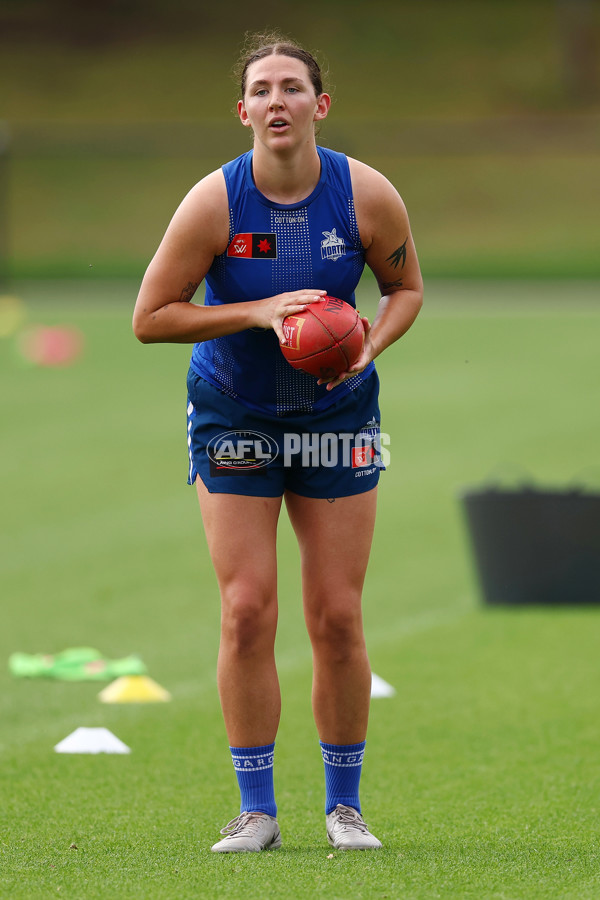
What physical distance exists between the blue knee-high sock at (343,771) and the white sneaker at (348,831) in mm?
27

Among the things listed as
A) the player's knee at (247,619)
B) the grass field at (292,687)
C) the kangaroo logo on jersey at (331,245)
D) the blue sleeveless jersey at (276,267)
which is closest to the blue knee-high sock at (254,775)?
the grass field at (292,687)

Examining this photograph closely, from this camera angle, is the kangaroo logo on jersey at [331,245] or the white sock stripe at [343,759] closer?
the kangaroo logo on jersey at [331,245]

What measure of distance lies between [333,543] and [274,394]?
430mm

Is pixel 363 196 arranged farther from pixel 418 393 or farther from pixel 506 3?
pixel 506 3

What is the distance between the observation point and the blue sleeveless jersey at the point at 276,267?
136 inches

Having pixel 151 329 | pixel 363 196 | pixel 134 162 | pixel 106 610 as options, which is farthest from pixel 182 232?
pixel 134 162

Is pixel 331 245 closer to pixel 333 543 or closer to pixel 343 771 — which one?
pixel 333 543

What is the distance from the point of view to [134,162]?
3247 cm

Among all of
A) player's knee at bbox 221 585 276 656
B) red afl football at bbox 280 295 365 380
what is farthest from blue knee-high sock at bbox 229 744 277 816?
red afl football at bbox 280 295 365 380

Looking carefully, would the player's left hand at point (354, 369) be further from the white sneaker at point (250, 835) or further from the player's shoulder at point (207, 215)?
the white sneaker at point (250, 835)

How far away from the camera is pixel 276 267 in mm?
3465

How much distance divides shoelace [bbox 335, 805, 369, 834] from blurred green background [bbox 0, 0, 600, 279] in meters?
21.7

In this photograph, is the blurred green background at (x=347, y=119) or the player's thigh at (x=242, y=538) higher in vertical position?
the blurred green background at (x=347, y=119)

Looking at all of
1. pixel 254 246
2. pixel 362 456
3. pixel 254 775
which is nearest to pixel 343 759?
pixel 254 775
